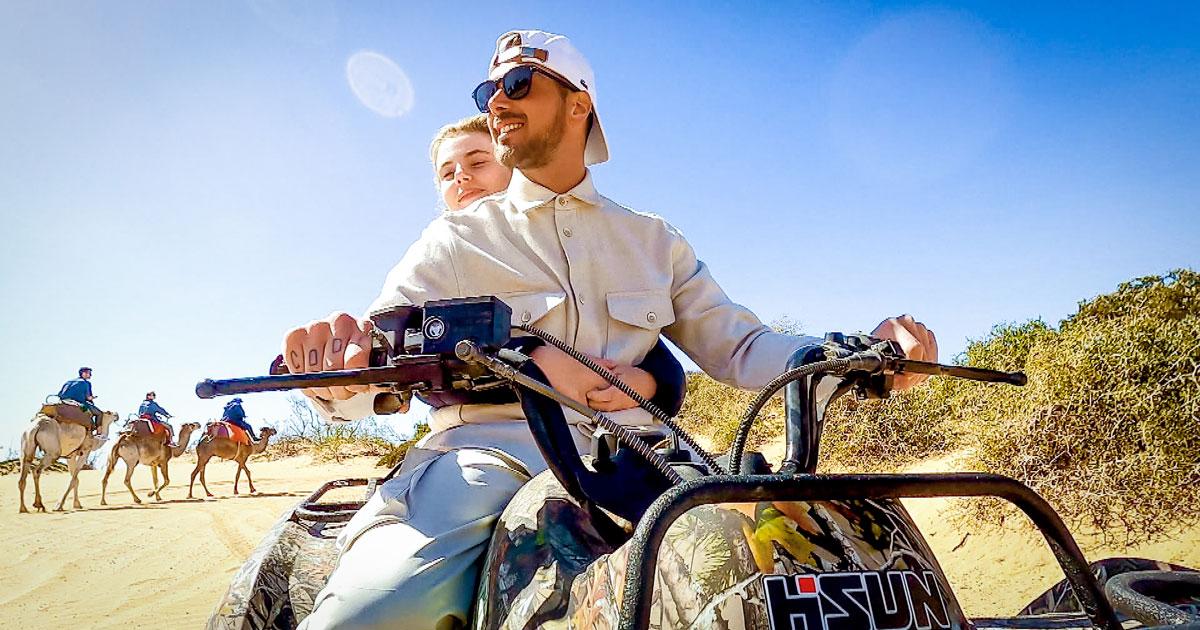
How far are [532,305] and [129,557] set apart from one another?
9888 mm

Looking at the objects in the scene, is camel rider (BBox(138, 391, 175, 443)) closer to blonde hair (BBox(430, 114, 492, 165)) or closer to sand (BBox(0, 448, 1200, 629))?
sand (BBox(0, 448, 1200, 629))

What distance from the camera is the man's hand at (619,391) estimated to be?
1.98 meters

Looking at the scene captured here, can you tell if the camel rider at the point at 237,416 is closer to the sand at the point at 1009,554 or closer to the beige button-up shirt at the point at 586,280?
the sand at the point at 1009,554

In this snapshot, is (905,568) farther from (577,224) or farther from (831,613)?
(577,224)

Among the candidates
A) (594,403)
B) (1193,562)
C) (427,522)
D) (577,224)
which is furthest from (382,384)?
(1193,562)

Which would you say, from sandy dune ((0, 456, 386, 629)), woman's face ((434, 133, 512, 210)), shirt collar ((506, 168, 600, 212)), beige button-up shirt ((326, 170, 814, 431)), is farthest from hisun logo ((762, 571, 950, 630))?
sandy dune ((0, 456, 386, 629))

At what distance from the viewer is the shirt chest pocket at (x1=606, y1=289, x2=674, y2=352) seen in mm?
2248

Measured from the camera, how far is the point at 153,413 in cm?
1780

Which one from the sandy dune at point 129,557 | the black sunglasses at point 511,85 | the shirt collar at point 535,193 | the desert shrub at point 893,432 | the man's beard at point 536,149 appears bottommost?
the sandy dune at point 129,557

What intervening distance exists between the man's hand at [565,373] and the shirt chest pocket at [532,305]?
27 centimetres

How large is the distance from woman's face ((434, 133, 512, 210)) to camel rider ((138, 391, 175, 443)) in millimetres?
15901

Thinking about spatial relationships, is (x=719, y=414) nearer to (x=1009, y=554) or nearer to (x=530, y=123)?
(x=1009, y=554)

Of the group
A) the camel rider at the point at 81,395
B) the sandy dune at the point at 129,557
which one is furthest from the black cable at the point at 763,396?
the camel rider at the point at 81,395

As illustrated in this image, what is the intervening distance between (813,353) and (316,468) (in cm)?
2296
